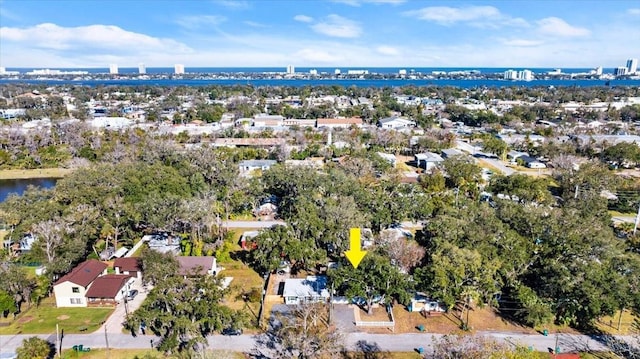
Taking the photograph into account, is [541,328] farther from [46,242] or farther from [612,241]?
[46,242]

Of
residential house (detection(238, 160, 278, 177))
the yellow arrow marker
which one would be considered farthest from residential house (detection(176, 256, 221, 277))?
residential house (detection(238, 160, 278, 177))

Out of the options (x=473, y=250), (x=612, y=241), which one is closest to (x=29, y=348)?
(x=473, y=250)

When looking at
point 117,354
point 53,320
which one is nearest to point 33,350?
point 117,354

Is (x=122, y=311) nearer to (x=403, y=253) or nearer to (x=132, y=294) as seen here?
(x=132, y=294)

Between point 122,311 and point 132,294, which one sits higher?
point 132,294

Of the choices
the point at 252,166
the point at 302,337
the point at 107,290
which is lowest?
the point at 107,290

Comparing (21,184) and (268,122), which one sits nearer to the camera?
(21,184)

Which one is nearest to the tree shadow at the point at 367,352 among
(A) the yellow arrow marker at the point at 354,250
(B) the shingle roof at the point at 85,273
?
(A) the yellow arrow marker at the point at 354,250
